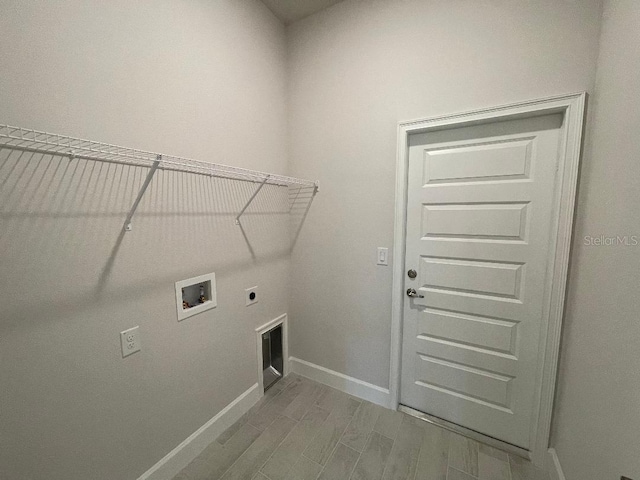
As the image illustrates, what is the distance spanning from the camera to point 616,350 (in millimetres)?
903

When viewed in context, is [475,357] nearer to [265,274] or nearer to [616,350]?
[616,350]

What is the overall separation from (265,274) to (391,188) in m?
1.15

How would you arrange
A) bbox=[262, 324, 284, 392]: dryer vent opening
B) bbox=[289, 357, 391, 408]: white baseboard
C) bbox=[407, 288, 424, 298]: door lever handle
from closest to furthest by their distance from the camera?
1. bbox=[407, 288, 424, 298]: door lever handle
2. bbox=[289, 357, 391, 408]: white baseboard
3. bbox=[262, 324, 284, 392]: dryer vent opening

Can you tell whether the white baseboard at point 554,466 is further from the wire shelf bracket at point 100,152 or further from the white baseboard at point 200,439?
the wire shelf bracket at point 100,152

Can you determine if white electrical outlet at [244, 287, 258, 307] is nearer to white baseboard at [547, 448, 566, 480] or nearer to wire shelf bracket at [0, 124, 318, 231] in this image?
wire shelf bracket at [0, 124, 318, 231]

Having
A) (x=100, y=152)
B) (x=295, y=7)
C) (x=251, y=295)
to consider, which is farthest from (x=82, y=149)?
(x=295, y=7)

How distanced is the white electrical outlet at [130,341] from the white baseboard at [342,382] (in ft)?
4.53

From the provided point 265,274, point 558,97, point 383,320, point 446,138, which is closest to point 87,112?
point 265,274

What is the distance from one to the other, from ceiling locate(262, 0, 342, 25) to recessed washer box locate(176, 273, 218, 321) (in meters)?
1.97

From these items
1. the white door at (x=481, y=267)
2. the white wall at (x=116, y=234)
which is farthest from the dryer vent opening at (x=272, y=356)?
the white door at (x=481, y=267)

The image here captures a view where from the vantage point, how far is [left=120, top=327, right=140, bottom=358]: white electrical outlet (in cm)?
113

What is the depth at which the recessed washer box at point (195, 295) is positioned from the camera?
135cm

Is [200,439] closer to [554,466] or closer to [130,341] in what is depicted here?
[130,341]

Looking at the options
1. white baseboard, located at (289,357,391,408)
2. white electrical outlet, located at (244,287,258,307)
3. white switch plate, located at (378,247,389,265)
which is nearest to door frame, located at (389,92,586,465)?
white switch plate, located at (378,247,389,265)
